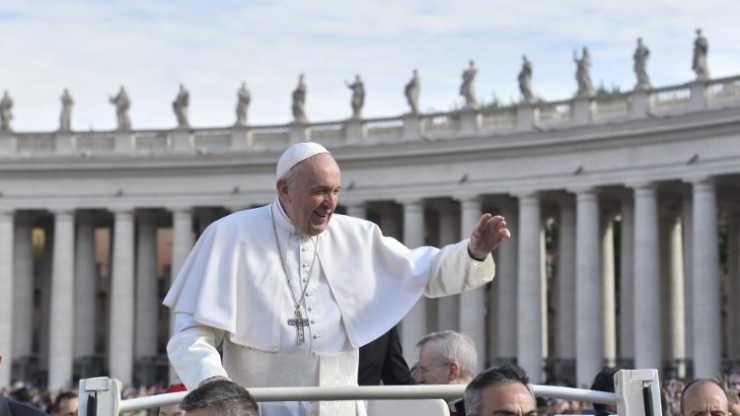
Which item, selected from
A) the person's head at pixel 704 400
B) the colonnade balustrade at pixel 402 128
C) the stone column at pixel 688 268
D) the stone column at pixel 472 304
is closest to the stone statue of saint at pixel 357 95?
the colonnade balustrade at pixel 402 128

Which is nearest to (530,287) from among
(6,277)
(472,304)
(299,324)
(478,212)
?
(472,304)

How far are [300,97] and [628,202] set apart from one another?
72.5ft

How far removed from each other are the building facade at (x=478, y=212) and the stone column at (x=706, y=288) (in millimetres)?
91

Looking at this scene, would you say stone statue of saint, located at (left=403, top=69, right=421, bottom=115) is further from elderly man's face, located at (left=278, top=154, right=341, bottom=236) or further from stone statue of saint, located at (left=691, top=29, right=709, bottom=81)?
elderly man's face, located at (left=278, top=154, right=341, bottom=236)

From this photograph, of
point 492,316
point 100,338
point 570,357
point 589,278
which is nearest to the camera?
point 589,278

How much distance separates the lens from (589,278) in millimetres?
88750

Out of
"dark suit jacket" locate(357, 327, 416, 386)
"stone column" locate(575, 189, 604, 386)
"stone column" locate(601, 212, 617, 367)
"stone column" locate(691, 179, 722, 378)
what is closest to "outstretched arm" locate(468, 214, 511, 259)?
"dark suit jacket" locate(357, 327, 416, 386)

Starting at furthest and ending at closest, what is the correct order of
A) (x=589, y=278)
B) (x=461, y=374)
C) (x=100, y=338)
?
(x=100, y=338), (x=589, y=278), (x=461, y=374)

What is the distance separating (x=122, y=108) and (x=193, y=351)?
95.7m

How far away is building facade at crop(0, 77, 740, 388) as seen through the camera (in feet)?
281

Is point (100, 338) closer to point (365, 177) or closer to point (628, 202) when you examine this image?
point (365, 177)

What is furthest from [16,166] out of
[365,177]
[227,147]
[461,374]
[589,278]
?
[461,374]

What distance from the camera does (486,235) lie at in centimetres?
1395

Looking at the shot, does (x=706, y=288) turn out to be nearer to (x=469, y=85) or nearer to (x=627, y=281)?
(x=627, y=281)
